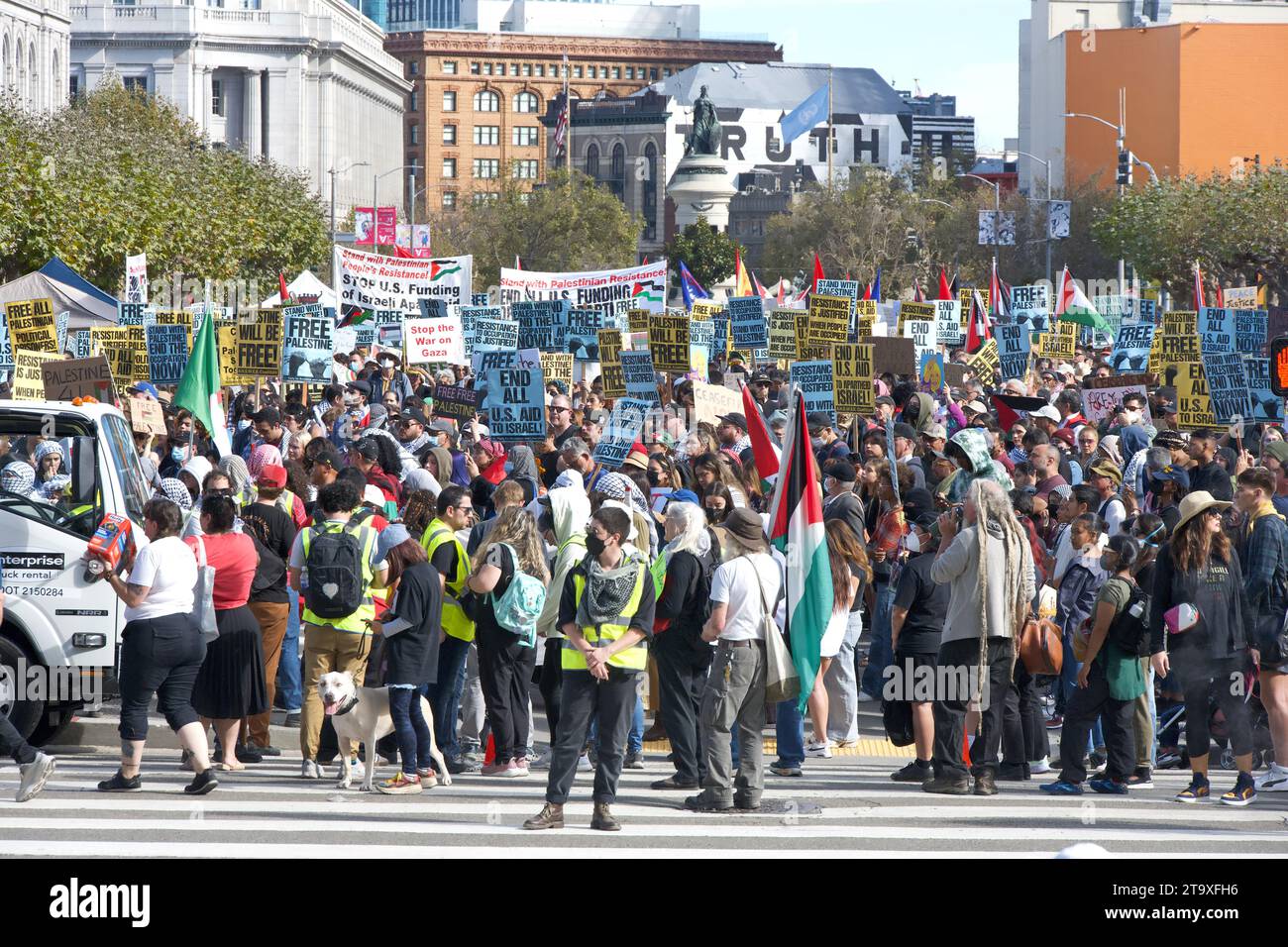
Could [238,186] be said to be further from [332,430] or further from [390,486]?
[390,486]

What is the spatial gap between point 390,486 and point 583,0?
18864 cm

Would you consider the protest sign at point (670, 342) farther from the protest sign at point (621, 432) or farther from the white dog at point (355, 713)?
the white dog at point (355, 713)

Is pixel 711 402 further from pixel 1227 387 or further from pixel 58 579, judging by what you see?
pixel 58 579

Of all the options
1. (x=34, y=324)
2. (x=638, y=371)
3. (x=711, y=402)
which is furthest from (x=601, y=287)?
(x=711, y=402)

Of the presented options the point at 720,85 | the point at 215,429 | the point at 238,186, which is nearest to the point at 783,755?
the point at 215,429

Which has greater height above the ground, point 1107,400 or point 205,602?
point 1107,400

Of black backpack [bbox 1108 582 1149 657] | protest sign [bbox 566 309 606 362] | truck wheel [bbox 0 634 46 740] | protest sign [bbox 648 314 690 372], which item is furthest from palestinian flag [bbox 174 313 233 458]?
protest sign [bbox 566 309 606 362]

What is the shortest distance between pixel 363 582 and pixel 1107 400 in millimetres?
10867

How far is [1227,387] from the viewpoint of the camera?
642 inches

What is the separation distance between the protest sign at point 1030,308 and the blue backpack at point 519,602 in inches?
894

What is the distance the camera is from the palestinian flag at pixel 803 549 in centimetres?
944

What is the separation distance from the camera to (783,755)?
10.5 meters

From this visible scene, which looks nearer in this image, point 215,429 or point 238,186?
point 215,429

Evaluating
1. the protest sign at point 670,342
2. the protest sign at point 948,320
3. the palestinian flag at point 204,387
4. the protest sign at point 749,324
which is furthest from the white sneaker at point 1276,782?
the protest sign at point 948,320
